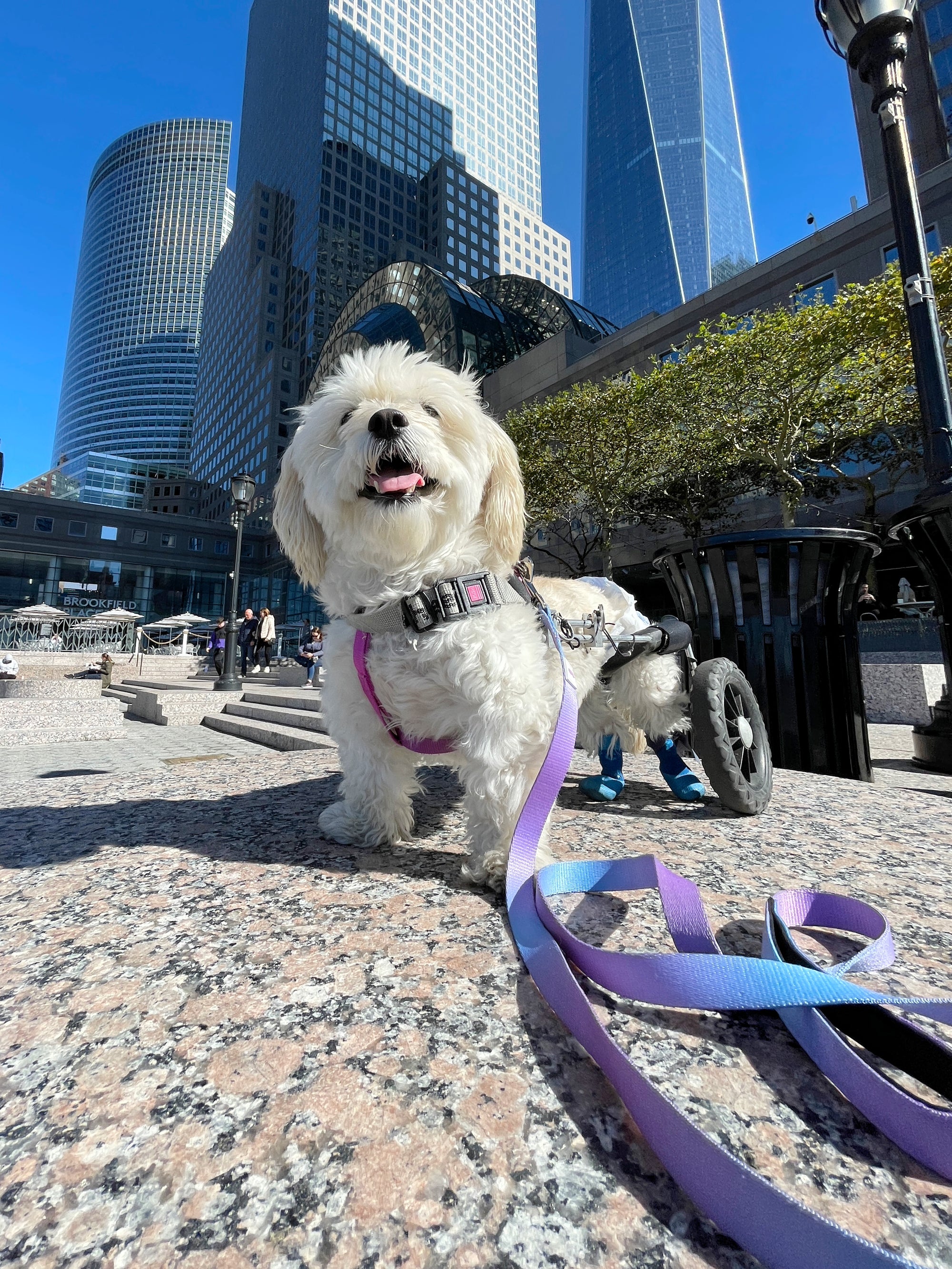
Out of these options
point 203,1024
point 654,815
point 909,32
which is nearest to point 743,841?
point 654,815

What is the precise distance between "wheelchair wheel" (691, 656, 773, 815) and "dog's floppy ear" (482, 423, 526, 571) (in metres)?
0.97

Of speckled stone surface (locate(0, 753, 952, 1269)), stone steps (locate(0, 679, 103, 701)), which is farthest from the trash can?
stone steps (locate(0, 679, 103, 701))

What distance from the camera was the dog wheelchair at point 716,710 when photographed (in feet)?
6.97

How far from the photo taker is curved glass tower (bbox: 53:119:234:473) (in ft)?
356

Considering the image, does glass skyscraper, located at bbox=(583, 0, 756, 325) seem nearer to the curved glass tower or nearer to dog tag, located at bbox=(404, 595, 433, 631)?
the curved glass tower

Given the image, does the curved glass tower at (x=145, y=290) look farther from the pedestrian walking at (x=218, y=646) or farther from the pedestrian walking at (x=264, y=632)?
the pedestrian walking at (x=264, y=632)

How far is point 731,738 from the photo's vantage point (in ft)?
7.66

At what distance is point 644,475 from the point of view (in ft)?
68.6

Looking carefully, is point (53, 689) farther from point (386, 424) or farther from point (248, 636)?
point (248, 636)

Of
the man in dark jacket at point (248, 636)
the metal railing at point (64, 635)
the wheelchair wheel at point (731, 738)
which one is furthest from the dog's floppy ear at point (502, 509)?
the metal railing at point (64, 635)

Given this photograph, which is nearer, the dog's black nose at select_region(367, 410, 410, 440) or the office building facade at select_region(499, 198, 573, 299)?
the dog's black nose at select_region(367, 410, 410, 440)

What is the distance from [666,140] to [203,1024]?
15571 cm

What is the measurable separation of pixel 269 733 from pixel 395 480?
5.55 m

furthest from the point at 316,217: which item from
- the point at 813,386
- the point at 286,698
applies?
the point at 286,698
